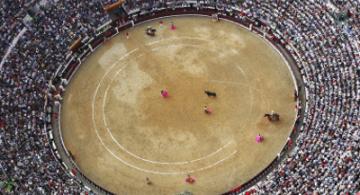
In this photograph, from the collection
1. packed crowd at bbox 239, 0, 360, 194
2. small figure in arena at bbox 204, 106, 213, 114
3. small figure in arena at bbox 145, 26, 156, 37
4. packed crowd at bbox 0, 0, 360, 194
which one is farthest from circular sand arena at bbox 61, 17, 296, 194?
packed crowd at bbox 239, 0, 360, 194

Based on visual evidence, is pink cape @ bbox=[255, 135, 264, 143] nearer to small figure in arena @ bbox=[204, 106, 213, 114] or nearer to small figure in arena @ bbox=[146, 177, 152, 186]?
small figure in arena @ bbox=[204, 106, 213, 114]

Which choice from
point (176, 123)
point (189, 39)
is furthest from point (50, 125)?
point (189, 39)

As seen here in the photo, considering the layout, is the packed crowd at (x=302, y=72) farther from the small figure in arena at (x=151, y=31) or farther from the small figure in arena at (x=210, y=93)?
the small figure in arena at (x=210, y=93)

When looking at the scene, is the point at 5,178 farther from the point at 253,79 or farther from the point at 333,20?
the point at 333,20

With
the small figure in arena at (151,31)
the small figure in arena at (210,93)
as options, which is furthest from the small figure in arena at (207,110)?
the small figure in arena at (151,31)

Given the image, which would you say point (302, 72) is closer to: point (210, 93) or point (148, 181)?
point (210, 93)
